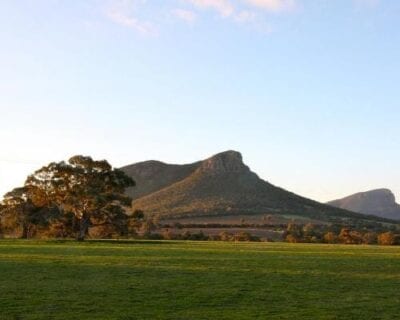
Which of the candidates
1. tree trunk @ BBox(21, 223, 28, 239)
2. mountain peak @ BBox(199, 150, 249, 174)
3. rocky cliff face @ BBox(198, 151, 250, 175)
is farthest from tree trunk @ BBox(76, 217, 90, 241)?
mountain peak @ BBox(199, 150, 249, 174)

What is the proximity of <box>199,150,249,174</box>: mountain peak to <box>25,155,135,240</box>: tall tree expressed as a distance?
79556mm

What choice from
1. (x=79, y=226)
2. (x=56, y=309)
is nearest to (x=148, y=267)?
(x=56, y=309)

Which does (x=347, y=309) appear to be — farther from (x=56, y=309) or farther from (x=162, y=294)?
(x=56, y=309)

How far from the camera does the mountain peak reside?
143 metres

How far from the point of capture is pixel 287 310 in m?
12.6

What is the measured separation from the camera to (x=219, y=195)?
5153 inches

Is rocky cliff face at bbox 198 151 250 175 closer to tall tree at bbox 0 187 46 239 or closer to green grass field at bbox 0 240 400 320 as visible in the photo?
tall tree at bbox 0 187 46 239

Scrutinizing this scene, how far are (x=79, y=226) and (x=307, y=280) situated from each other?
156 ft

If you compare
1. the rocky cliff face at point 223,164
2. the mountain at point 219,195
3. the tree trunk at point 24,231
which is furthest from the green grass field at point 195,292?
the rocky cliff face at point 223,164

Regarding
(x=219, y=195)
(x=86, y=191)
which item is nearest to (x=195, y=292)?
(x=86, y=191)

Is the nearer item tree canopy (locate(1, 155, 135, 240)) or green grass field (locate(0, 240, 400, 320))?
green grass field (locate(0, 240, 400, 320))

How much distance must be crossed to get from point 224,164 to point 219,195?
52.3 ft

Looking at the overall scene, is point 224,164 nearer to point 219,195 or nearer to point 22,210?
point 219,195

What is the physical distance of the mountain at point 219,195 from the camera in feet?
403
